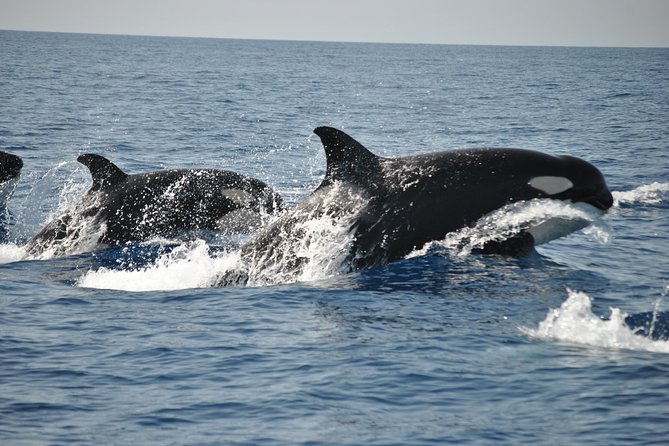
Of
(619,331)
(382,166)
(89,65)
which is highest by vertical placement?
(89,65)

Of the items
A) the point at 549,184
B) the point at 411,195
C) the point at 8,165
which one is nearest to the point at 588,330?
the point at 549,184

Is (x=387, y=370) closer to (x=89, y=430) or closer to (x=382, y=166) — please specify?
(x=89, y=430)

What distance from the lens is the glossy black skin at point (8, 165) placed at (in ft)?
71.4

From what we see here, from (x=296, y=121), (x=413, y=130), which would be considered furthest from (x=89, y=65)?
(x=413, y=130)

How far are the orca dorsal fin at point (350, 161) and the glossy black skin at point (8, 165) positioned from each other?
10.4m

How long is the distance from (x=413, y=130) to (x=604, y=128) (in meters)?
8.15

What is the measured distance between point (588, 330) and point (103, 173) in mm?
9956

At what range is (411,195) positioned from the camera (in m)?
14.0

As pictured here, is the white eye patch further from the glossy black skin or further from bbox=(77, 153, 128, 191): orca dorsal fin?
the glossy black skin

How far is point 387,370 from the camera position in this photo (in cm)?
1016

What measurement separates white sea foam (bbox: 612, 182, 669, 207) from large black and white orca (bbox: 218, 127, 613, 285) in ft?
24.3

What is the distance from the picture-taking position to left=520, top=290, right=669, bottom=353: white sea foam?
10.7m

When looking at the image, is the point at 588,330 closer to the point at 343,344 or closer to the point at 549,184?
the point at 343,344

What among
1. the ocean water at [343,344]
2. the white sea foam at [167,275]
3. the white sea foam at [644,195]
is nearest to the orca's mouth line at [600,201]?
the ocean water at [343,344]
